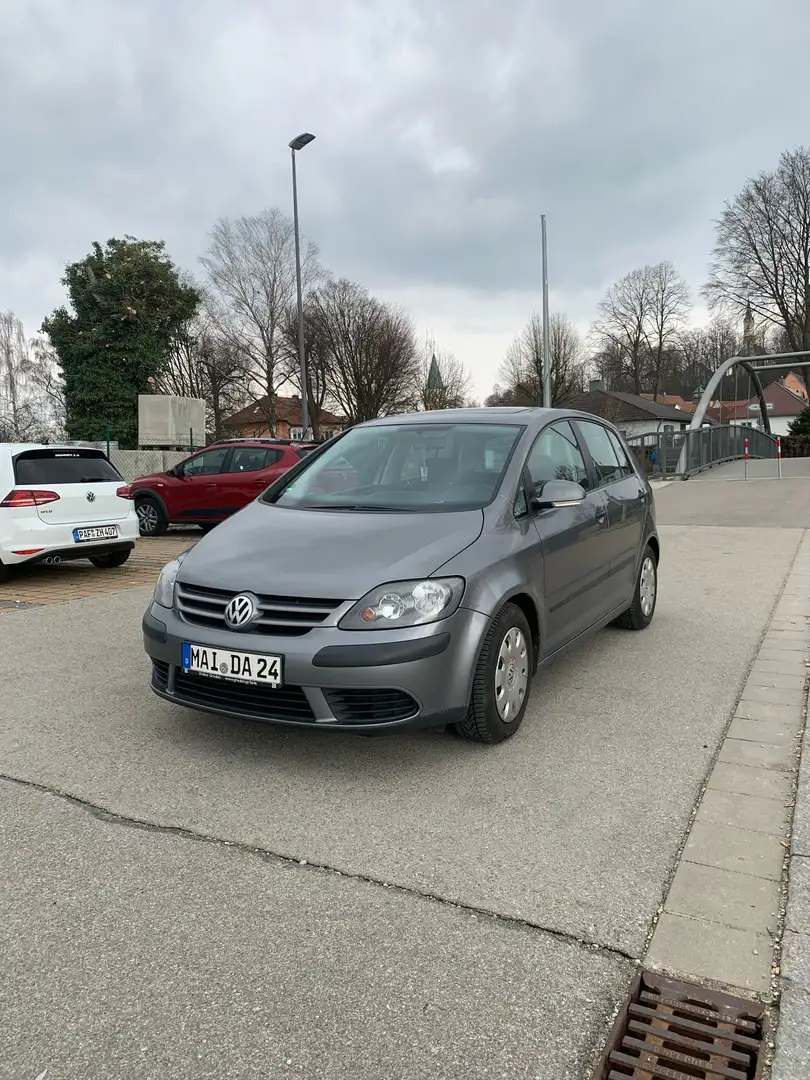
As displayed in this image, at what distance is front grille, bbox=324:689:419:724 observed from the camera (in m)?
3.47

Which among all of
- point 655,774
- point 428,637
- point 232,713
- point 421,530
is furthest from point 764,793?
point 232,713

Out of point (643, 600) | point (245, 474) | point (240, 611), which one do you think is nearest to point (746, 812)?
point (240, 611)

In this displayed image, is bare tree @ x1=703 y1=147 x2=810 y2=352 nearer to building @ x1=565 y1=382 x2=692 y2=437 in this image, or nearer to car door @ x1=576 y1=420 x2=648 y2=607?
building @ x1=565 y1=382 x2=692 y2=437

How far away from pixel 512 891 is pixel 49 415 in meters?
48.7

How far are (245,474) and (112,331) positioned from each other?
18101mm

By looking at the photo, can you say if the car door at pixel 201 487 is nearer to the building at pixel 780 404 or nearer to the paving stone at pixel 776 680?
the paving stone at pixel 776 680

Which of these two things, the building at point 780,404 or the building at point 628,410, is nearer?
the building at point 628,410

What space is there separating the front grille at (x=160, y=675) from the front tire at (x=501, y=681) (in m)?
1.41

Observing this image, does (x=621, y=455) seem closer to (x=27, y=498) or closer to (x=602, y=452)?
(x=602, y=452)

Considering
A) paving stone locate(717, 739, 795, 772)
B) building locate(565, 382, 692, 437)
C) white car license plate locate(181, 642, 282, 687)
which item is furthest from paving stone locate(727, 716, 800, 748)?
building locate(565, 382, 692, 437)

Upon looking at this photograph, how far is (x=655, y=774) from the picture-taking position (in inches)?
144

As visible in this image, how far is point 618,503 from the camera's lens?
5.55m

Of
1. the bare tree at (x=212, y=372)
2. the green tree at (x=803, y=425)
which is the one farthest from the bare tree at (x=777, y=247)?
the bare tree at (x=212, y=372)

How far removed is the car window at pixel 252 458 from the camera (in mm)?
13406
